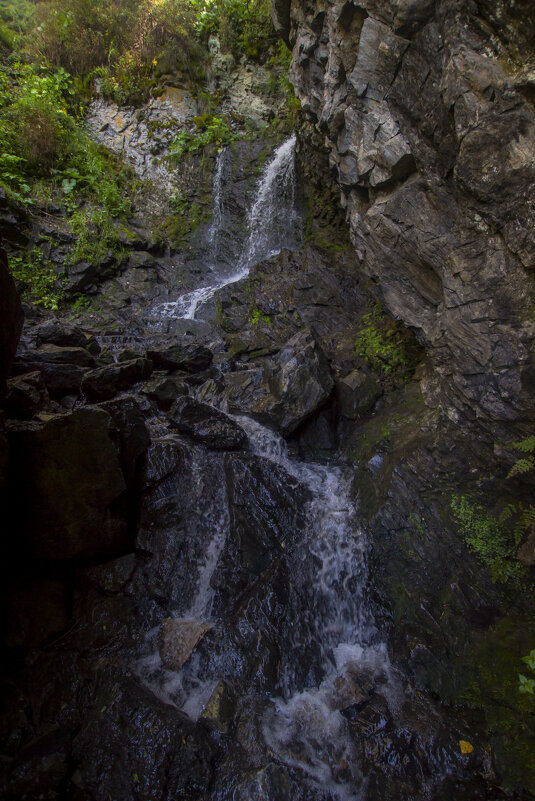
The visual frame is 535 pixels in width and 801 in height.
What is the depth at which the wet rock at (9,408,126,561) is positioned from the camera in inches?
159

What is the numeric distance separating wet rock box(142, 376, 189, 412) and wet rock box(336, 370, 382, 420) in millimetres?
3029

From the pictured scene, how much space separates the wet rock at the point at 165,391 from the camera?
6.90 metres

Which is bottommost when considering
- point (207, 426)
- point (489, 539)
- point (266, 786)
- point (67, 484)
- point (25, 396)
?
point (266, 786)

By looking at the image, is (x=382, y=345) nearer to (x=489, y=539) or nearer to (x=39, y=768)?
(x=489, y=539)

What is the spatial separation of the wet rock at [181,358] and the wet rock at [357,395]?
3.15m

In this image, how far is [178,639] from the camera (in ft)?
14.0

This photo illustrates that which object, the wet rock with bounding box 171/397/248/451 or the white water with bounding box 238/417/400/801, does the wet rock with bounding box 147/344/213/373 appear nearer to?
the wet rock with bounding box 171/397/248/451

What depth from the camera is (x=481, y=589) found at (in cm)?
438

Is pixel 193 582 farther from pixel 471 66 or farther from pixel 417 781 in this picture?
pixel 471 66

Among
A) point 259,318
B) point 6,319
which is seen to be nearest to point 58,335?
point 6,319

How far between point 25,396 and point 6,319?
152 cm

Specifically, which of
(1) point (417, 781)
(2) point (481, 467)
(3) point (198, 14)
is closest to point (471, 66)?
(2) point (481, 467)

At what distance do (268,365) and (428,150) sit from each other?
13.6 ft

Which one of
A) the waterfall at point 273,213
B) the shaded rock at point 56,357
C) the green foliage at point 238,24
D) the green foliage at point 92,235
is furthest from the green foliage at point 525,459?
the green foliage at point 238,24
